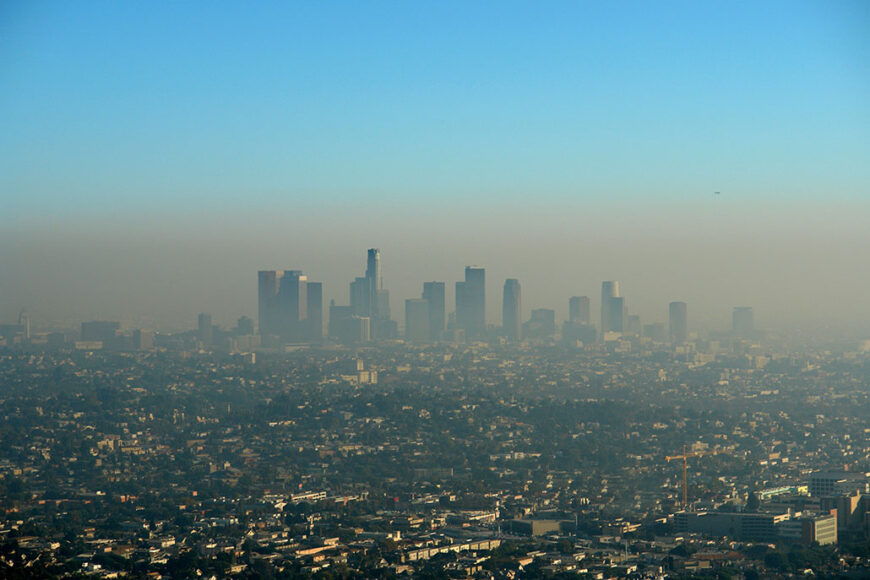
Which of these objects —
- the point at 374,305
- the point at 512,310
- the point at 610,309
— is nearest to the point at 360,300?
the point at 374,305

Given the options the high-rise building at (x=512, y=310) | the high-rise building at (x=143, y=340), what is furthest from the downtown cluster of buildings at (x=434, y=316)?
the high-rise building at (x=143, y=340)

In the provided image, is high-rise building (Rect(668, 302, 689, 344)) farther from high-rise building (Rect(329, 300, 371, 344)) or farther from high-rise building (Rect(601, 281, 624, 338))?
high-rise building (Rect(329, 300, 371, 344))

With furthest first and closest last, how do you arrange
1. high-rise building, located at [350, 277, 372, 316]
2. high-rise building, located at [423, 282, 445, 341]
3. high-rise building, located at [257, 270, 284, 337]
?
high-rise building, located at [423, 282, 445, 341]
high-rise building, located at [350, 277, 372, 316]
high-rise building, located at [257, 270, 284, 337]

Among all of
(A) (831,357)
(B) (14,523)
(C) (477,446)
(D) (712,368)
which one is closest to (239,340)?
(D) (712,368)

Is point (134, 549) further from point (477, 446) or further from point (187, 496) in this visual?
point (477, 446)

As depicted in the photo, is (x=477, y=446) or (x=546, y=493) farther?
(x=477, y=446)

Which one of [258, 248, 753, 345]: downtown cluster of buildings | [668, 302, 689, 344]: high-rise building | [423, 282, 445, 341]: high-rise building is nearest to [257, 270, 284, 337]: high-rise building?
[258, 248, 753, 345]: downtown cluster of buildings
